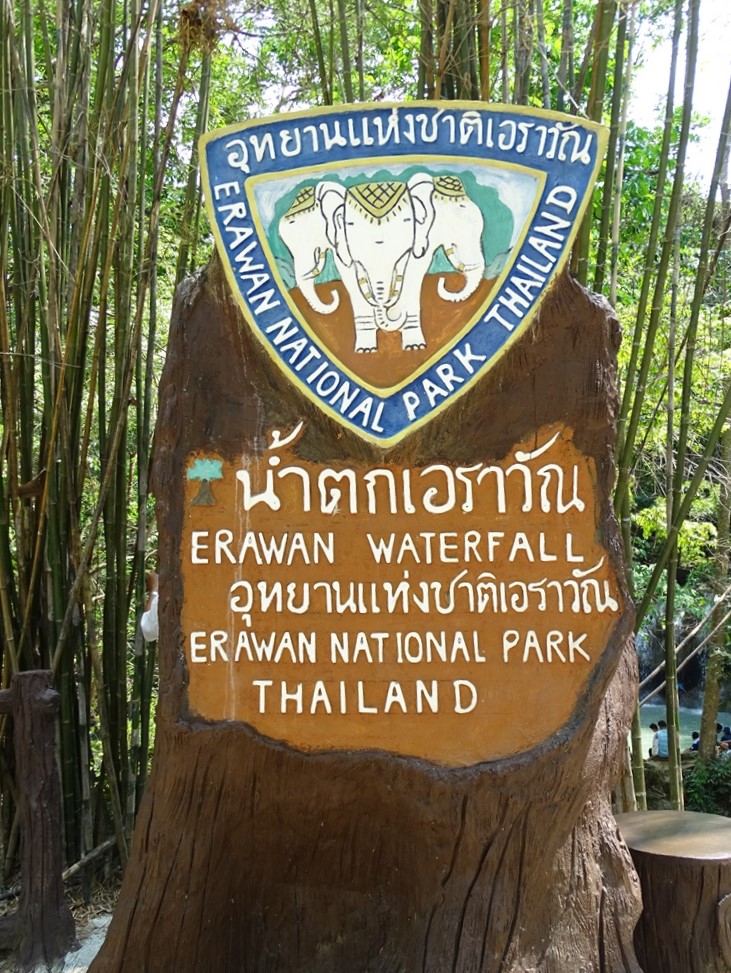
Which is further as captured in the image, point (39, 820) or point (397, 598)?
point (39, 820)

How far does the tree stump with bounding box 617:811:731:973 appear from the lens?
3.07 meters

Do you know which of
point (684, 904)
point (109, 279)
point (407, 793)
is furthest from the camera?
point (109, 279)

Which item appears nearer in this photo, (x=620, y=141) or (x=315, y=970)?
(x=315, y=970)

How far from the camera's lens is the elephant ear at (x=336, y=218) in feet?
9.50

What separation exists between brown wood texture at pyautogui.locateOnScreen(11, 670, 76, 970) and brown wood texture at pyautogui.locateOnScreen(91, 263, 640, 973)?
71cm

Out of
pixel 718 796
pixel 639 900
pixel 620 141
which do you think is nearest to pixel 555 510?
pixel 639 900

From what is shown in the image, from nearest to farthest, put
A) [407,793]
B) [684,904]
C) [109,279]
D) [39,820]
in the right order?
[407,793] < [684,904] < [39,820] < [109,279]

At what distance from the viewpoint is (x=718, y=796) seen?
8.18m

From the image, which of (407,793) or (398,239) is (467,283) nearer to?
(398,239)

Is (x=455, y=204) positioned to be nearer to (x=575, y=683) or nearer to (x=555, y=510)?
(x=555, y=510)

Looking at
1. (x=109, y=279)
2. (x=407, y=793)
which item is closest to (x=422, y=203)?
(x=109, y=279)

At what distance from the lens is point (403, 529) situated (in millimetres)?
2885

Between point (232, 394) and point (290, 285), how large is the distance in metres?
0.36

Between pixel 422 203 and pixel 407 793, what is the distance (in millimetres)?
1691
